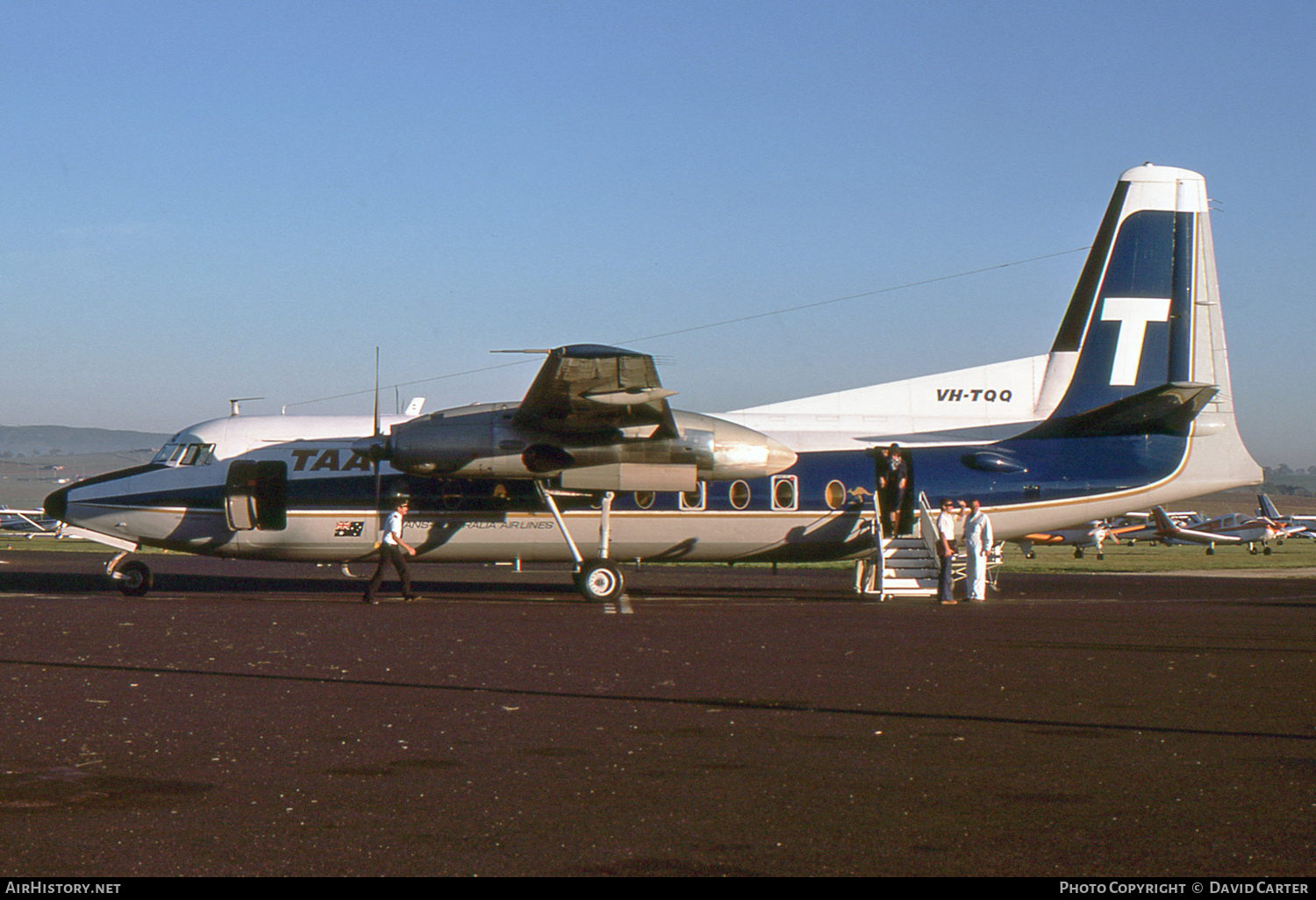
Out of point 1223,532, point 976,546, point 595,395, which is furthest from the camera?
point 1223,532

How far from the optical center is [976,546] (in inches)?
821

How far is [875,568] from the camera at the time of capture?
2170 centimetres

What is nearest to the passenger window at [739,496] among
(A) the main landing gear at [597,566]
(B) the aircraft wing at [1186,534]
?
(A) the main landing gear at [597,566]

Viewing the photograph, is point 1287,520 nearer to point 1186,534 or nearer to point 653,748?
point 1186,534

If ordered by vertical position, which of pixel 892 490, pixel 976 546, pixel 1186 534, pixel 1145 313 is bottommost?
pixel 1186 534

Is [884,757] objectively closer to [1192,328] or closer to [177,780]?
[177,780]

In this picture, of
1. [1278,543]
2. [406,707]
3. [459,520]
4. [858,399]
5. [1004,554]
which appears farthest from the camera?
[1278,543]

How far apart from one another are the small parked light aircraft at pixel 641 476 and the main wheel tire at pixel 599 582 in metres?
0.03

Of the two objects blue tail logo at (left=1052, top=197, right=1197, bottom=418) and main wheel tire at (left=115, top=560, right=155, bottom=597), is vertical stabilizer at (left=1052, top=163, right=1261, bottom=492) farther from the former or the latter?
main wheel tire at (left=115, top=560, right=155, bottom=597)

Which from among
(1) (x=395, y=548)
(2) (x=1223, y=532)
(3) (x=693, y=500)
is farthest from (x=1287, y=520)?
(1) (x=395, y=548)

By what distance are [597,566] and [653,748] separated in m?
13.1

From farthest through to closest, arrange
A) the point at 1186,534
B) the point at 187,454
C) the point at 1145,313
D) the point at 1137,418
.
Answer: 1. the point at 1186,534
2. the point at 1145,313
3. the point at 1137,418
4. the point at 187,454

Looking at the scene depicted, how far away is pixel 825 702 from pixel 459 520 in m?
12.7
